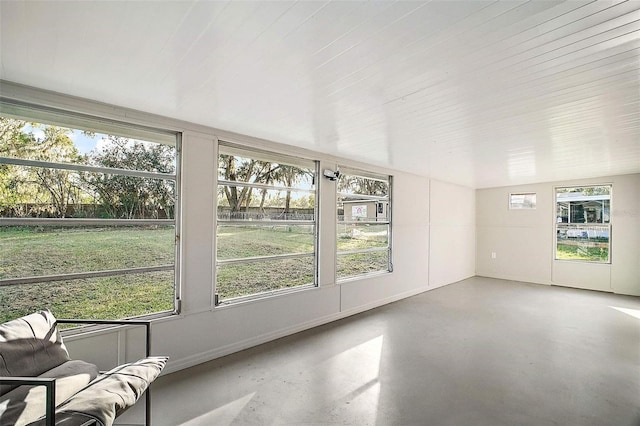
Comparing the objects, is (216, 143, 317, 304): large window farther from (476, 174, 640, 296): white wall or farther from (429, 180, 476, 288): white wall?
(476, 174, 640, 296): white wall

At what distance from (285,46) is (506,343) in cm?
401

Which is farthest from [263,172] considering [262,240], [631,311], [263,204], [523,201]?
[523,201]

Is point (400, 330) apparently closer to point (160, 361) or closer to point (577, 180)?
point (160, 361)

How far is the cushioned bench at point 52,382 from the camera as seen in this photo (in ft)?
4.51

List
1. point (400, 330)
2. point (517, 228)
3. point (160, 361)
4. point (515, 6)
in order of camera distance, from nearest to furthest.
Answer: point (515, 6), point (160, 361), point (400, 330), point (517, 228)

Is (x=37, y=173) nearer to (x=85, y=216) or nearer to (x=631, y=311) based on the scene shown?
(x=85, y=216)

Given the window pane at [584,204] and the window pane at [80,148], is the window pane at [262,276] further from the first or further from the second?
the window pane at [584,204]

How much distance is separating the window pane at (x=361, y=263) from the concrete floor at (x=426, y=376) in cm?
74

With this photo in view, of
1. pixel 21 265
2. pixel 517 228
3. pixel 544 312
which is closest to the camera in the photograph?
pixel 21 265

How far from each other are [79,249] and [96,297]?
429 mm

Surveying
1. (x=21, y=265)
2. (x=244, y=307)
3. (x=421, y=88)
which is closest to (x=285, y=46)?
(x=421, y=88)

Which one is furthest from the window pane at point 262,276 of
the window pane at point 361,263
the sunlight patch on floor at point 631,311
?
the sunlight patch on floor at point 631,311

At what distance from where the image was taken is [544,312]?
193 inches

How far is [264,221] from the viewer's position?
3748mm
